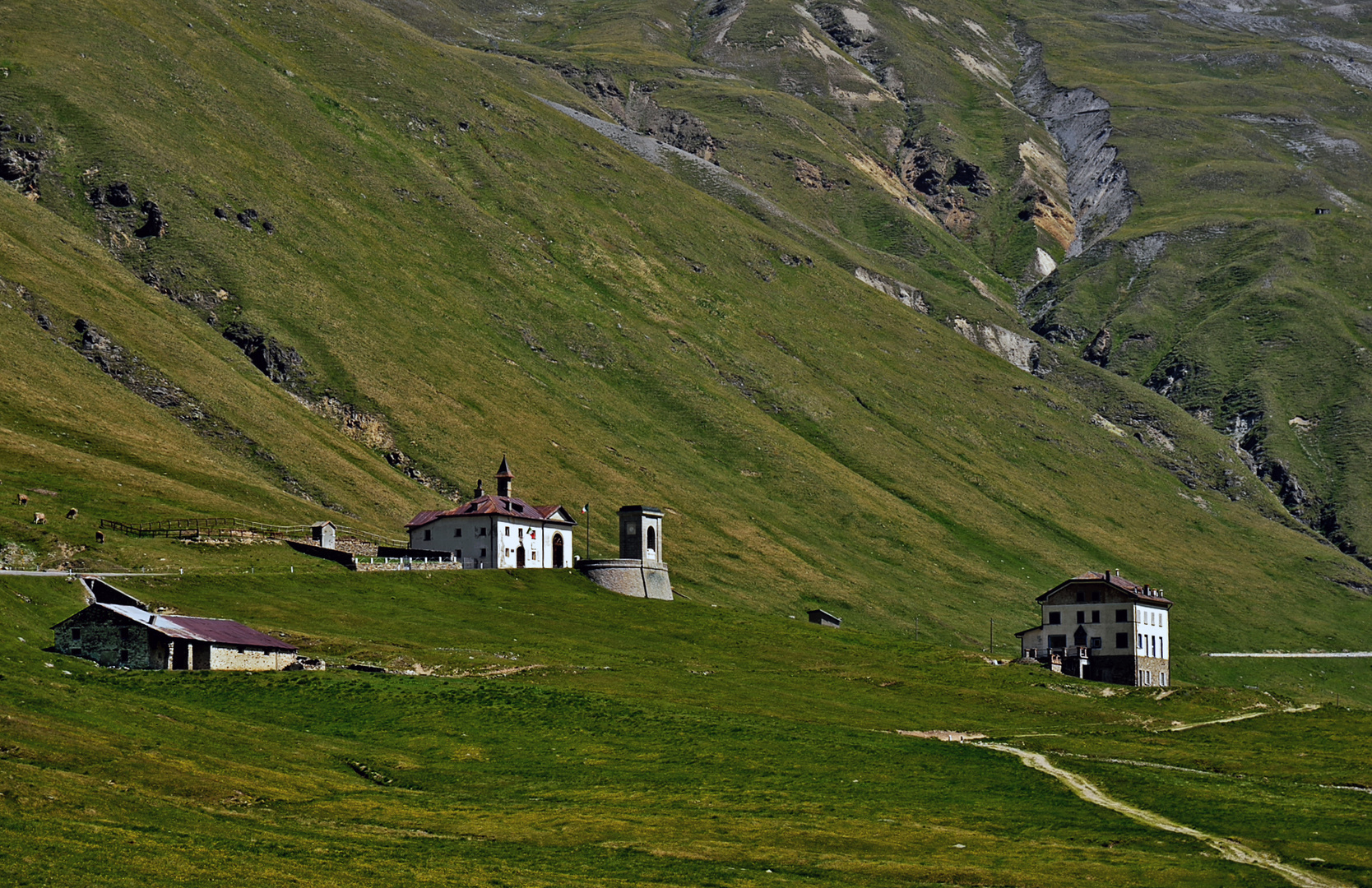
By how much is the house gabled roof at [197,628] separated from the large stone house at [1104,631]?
88.3 meters

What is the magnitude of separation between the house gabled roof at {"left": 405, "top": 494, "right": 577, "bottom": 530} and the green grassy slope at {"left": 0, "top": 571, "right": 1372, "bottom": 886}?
2271 centimetres

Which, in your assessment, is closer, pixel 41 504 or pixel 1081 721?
pixel 1081 721

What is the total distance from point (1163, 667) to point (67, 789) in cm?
13182

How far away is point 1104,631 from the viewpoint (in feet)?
509

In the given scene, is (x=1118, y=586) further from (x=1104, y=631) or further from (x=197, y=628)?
(x=197, y=628)

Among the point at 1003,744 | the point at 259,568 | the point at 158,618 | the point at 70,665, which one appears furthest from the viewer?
the point at 259,568

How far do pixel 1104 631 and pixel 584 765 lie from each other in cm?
9499

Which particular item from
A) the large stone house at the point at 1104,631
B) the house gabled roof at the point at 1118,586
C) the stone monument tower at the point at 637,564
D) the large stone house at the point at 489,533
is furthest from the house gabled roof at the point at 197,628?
the house gabled roof at the point at 1118,586

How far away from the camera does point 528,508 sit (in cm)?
15162

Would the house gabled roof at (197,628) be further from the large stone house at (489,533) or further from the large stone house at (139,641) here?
the large stone house at (489,533)

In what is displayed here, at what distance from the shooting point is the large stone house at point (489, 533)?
14425 cm

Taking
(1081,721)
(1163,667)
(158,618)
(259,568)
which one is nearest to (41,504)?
(259,568)

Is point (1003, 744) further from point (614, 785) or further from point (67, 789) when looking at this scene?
point (67, 789)

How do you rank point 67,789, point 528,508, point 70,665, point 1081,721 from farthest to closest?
point 528,508 → point 1081,721 → point 70,665 → point 67,789
